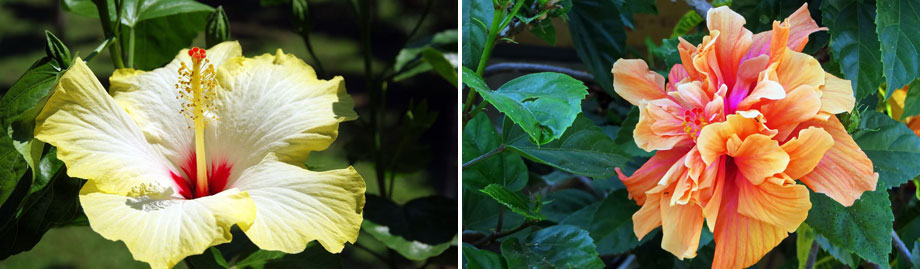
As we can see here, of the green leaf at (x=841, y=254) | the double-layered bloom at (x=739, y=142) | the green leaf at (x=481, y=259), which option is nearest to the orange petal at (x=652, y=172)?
the double-layered bloom at (x=739, y=142)

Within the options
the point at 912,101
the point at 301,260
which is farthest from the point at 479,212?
the point at 912,101

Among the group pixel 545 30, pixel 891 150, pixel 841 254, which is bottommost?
pixel 841 254

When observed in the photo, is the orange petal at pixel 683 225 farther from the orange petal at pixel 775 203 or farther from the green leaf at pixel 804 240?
the green leaf at pixel 804 240

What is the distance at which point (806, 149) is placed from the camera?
0.42m

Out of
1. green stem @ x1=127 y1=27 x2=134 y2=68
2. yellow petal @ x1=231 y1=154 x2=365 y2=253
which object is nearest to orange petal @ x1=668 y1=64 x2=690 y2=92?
yellow petal @ x1=231 y1=154 x2=365 y2=253

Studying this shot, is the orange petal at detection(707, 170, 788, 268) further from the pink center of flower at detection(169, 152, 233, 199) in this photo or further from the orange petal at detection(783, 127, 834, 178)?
the pink center of flower at detection(169, 152, 233, 199)

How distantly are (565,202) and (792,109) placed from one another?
23 centimetres

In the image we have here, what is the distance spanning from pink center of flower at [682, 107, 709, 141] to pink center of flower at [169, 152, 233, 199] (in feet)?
0.90

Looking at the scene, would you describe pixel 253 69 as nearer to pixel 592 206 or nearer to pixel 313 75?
pixel 313 75

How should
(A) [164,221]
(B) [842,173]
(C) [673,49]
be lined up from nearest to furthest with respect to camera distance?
1. (A) [164,221]
2. (B) [842,173]
3. (C) [673,49]

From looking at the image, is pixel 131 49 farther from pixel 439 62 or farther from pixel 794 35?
pixel 794 35

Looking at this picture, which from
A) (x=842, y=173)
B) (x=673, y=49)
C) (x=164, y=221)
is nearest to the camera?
(x=164, y=221)

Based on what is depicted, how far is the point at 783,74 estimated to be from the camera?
448 mm

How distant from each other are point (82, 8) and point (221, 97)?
105 mm
